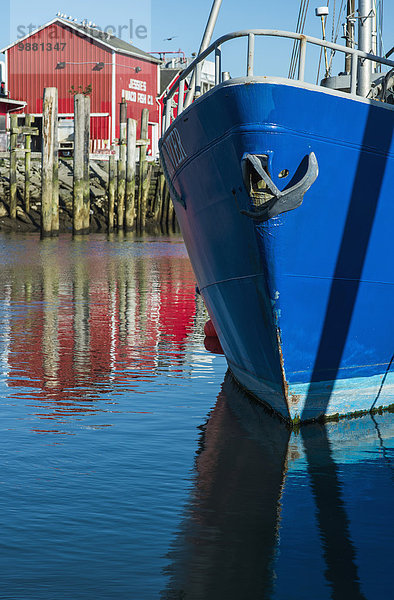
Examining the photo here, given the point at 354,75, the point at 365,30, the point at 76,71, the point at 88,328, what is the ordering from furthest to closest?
the point at 76,71 → the point at 88,328 → the point at 365,30 → the point at 354,75

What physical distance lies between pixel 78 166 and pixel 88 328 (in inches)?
851

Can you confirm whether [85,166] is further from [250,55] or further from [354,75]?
[250,55]

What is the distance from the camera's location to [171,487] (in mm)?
5094

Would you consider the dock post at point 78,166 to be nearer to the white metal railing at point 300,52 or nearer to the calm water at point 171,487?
the calm water at point 171,487

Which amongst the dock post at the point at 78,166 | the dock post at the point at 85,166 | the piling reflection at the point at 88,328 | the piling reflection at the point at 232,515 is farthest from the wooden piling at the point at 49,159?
the piling reflection at the point at 232,515

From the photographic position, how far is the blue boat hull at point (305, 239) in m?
6.05

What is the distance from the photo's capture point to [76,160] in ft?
105

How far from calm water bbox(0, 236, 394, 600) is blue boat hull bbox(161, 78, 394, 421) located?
18.7 inches

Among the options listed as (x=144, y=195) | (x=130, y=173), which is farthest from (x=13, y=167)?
(x=144, y=195)

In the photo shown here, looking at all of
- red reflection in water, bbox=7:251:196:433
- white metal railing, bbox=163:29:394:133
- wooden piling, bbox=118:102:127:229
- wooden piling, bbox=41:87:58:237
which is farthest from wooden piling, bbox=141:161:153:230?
white metal railing, bbox=163:29:394:133

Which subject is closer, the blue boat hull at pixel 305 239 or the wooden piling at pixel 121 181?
the blue boat hull at pixel 305 239

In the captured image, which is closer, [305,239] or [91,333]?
[305,239]

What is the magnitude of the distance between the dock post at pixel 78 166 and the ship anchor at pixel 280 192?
26.4m

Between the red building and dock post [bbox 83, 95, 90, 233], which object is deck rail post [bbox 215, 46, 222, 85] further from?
the red building
